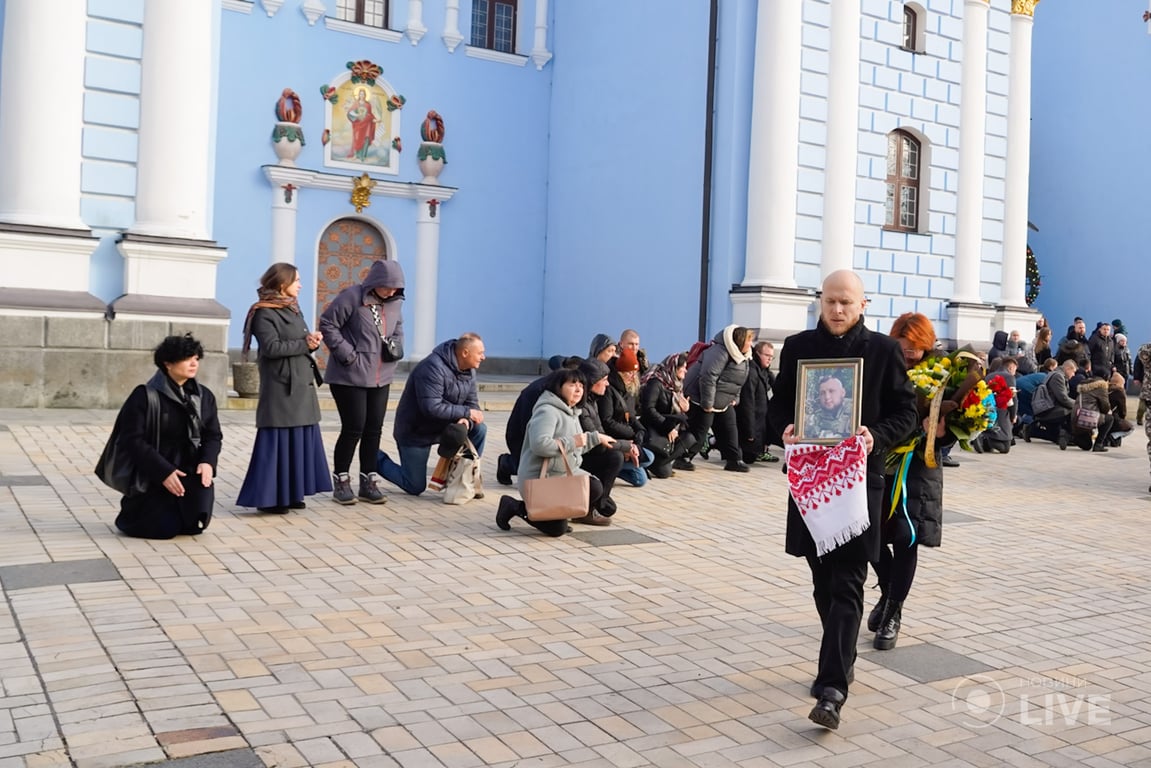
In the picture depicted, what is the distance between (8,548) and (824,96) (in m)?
15.9

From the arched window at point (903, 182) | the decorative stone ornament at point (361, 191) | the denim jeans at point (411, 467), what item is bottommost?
the denim jeans at point (411, 467)

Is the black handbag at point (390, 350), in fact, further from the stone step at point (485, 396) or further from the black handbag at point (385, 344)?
the stone step at point (485, 396)

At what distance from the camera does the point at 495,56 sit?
2258 centimetres

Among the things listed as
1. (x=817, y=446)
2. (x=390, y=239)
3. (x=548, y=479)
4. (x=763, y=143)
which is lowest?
(x=548, y=479)

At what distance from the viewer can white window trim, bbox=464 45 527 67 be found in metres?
22.3

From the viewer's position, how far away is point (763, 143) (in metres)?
19.5

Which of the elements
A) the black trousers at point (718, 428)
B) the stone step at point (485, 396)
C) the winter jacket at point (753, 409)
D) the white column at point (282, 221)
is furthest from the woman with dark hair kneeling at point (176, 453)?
the white column at point (282, 221)

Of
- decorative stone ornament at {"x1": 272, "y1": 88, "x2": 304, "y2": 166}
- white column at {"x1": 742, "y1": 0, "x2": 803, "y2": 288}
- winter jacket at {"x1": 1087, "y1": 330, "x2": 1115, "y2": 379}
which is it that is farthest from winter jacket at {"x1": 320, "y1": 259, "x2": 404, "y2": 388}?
winter jacket at {"x1": 1087, "y1": 330, "x2": 1115, "y2": 379}

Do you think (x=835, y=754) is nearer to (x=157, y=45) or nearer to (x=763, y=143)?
(x=157, y=45)

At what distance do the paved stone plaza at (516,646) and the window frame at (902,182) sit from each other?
42.7 ft

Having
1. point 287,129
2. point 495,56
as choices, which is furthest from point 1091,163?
point 287,129

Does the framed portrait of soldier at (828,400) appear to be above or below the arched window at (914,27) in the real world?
below

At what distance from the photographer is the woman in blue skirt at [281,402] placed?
8.52m

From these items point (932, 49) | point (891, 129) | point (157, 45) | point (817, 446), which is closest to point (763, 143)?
point (891, 129)
